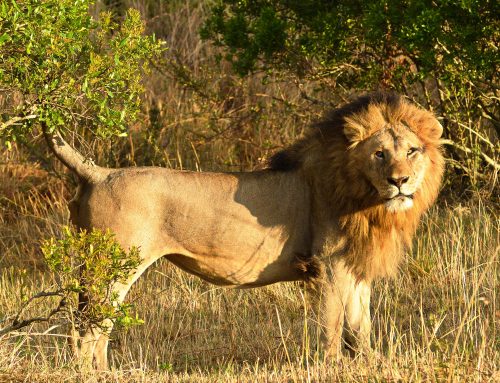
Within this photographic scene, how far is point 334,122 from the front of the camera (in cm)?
508

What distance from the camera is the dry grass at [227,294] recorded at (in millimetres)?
4402

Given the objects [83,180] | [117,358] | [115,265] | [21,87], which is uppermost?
[21,87]

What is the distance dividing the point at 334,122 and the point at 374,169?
1.34 feet

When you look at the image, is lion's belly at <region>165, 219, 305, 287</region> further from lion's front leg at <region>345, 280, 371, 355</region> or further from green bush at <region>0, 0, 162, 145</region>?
green bush at <region>0, 0, 162, 145</region>

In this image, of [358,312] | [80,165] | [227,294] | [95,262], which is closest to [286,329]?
[227,294]

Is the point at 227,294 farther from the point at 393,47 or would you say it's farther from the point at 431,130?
the point at 393,47

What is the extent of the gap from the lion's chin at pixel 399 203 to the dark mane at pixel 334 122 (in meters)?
0.52

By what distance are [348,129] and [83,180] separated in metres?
1.41

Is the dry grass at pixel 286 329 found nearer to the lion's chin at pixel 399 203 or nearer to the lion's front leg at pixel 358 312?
the lion's front leg at pixel 358 312

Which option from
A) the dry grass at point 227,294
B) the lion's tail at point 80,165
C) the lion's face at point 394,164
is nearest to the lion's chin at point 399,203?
the lion's face at point 394,164

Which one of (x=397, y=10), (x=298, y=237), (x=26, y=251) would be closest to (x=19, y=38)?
(x=298, y=237)

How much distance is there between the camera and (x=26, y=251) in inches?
340

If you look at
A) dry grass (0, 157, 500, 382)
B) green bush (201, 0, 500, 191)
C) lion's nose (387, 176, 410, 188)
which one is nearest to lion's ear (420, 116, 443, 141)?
lion's nose (387, 176, 410, 188)

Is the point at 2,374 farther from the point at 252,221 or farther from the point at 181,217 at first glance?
the point at 252,221
